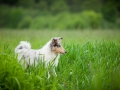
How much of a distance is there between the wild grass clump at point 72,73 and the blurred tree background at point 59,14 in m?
23.3

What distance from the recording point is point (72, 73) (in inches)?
181

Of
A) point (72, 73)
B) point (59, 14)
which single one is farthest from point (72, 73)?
point (59, 14)

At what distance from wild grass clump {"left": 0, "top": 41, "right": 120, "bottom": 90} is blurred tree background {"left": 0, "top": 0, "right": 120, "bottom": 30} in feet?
76.5

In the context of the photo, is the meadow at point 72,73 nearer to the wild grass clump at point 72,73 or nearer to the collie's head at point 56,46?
the wild grass clump at point 72,73

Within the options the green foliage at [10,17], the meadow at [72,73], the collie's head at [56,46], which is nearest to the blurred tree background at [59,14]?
the green foliage at [10,17]

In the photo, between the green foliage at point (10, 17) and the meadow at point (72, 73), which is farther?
the green foliage at point (10, 17)

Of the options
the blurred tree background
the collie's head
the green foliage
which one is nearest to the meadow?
the collie's head

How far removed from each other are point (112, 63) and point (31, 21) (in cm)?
2878

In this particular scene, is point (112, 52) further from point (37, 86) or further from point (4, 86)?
point (4, 86)

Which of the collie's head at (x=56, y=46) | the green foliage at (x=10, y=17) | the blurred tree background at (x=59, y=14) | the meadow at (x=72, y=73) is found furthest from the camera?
the green foliage at (x=10, y=17)

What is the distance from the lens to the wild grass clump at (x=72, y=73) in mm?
3721

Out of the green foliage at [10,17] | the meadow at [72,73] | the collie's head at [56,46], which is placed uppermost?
Result: the green foliage at [10,17]

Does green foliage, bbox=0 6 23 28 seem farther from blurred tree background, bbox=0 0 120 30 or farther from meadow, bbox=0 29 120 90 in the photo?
meadow, bbox=0 29 120 90

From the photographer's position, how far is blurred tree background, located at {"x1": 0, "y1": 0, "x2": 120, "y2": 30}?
30.8m
